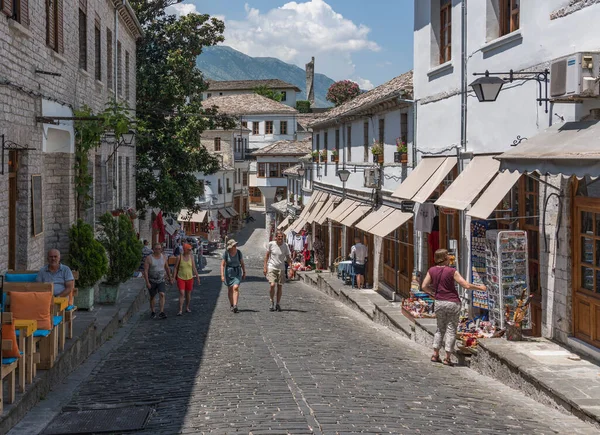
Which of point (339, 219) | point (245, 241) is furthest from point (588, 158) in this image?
point (245, 241)

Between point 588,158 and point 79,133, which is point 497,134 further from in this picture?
point 79,133

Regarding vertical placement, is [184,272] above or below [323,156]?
below

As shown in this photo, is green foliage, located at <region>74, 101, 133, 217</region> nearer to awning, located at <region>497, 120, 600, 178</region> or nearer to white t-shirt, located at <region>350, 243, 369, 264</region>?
awning, located at <region>497, 120, 600, 178</region>

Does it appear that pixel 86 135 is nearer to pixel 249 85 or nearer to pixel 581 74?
pixel 581 74

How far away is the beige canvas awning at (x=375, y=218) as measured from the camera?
65.2 feet

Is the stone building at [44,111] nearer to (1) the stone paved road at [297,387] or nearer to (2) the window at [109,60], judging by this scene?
(2) the window at [109,60]

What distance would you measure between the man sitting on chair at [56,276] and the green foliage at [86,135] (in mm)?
3542

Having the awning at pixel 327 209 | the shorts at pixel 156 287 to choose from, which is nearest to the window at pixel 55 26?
the shorts at pixel 156 287

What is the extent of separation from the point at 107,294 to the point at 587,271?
9.53 metres

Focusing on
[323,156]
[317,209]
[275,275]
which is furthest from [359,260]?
[323,156]

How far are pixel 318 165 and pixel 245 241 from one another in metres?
24.3

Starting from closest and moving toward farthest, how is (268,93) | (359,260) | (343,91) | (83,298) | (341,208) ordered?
1. (83,298)
2. (359,260)
3. (341,208)
4. (343,91)
5. (268,93)

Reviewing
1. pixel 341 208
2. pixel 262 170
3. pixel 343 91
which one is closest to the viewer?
pixel 341 208

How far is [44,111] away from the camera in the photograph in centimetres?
1301
